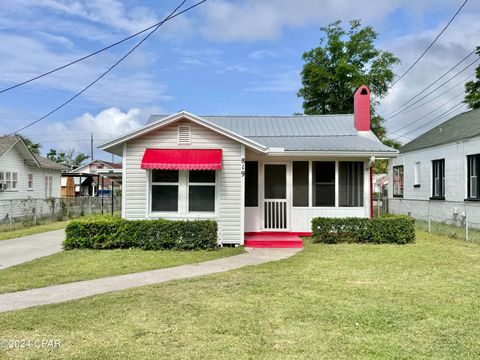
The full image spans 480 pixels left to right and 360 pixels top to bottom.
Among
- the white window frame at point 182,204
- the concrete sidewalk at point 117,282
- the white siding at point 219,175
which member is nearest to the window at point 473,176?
the concrete sidewalk at point 117,282

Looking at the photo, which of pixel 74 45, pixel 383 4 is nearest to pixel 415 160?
pixel 383 4

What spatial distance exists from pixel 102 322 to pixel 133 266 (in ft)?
11.5

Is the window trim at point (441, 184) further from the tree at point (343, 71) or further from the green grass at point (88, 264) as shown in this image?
the tree at point (343, 71)

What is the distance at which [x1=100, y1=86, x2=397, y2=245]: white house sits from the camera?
11242 millimetres

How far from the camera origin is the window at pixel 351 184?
12852 mm

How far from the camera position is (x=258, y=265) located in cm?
856

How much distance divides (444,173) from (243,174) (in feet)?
35.5

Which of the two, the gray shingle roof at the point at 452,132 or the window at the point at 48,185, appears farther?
the window at the point at 48,185

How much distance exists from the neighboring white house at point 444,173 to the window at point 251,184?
665cm

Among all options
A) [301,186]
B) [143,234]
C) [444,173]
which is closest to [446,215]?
[444,173]

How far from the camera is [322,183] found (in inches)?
508

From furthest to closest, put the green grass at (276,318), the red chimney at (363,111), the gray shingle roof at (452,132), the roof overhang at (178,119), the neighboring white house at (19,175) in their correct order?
1. the neighboring white house at (19,175)
2. the gray shingle roof at (452,132)
3. the red chimney at (363,111)
4. the roof overhang at (178,119)
5. the green grass at (276,318)

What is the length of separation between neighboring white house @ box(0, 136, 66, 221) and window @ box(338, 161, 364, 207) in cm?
1404

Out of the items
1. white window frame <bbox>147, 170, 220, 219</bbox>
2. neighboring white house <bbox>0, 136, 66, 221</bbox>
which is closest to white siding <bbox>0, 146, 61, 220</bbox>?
neighboring white house <bbox>0, 136, 66, 221</bbox>
